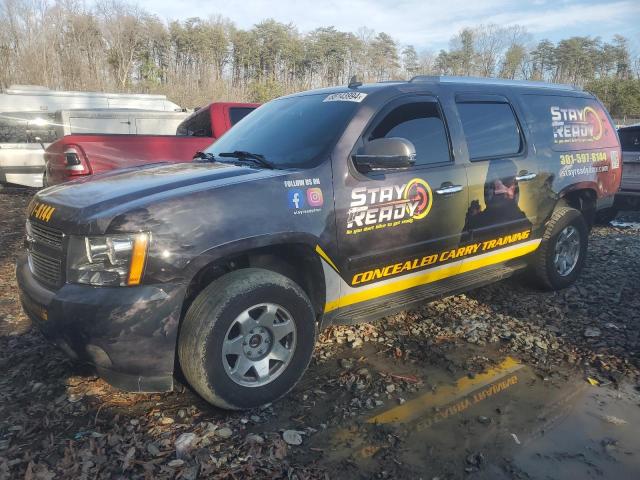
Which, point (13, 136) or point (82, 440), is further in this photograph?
point (13, 136)

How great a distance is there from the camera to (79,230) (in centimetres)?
248

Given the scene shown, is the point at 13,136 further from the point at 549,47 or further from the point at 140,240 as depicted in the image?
the point at 549,47

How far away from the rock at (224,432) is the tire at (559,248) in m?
3.28

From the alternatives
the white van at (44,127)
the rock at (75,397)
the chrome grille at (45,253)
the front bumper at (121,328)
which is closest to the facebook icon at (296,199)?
the front bumper at (121,328)

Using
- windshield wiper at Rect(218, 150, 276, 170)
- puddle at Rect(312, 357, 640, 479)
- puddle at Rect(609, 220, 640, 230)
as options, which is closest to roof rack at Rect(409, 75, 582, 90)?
windshield wiper at Rect(218, 150, 276, 170)

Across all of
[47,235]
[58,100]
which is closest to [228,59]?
[58,100]

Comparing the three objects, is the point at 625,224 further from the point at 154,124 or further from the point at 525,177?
the point at 154,124

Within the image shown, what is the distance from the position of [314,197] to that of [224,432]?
4.65 ft

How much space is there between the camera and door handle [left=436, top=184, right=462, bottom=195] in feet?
11.5

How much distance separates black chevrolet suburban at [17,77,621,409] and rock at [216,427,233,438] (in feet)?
0.43

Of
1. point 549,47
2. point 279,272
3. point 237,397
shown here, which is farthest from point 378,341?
point 549,47

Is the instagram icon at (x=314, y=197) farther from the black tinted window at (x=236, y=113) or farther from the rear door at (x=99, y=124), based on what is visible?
the rear door at (x=99, y=124)

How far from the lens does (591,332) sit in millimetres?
3857

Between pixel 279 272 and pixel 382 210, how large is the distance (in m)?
0.79
